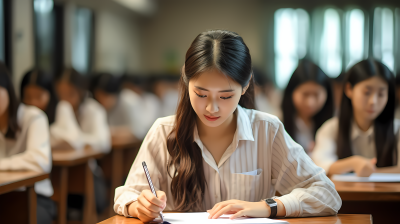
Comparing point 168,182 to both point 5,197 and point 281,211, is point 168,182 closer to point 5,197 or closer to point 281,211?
point 281,211

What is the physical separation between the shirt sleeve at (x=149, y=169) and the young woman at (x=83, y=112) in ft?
7.61

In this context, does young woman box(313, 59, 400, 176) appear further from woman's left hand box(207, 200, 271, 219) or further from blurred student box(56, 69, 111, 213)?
blurred student box(56, 69, 111, 213)

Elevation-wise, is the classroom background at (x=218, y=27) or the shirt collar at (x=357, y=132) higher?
the classroom background at (x=218, y=27)

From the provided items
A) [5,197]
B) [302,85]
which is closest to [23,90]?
[5,197]

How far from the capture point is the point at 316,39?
10.1m

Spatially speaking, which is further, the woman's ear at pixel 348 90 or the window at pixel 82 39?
the window at pixel 82 39

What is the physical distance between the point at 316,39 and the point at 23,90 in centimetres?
853

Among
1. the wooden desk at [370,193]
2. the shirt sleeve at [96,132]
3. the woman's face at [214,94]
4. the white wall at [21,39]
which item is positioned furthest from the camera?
the white wall at [21,39]

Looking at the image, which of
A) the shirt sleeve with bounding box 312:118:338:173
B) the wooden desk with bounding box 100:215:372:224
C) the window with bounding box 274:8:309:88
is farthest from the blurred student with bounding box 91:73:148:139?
the window with bounding box 274:8:309:88

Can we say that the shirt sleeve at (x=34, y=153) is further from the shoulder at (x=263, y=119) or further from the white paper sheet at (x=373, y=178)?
the white paper sheet at (x=373, y=178)

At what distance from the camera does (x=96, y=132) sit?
360 cm

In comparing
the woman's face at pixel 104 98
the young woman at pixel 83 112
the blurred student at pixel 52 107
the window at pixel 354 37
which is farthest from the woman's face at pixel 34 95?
the window at pixel 354 37

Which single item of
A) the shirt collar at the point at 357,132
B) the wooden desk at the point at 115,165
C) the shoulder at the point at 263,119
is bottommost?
the wooden desk at the point at 115,165

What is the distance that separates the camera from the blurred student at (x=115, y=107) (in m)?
4.47
